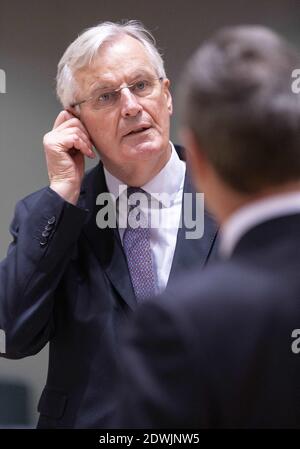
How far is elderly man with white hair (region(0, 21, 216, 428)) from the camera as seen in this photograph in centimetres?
149

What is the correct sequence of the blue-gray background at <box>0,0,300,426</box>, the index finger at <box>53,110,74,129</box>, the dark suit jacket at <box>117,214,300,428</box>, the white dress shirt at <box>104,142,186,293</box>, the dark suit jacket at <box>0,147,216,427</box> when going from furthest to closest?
the blue-gray background at <box>0,0,300,426</box>
the index finger at <box>53,110,74,129</box>
the white dress shirt at <box>104,142,186,293</box>
the dark suit jacket at <box>0,147,216,427</box>
the dark suit jacket at <box>117,214,300,428</box>

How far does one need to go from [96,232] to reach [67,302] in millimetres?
163

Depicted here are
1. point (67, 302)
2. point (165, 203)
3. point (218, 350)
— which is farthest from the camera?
point (165, 203)

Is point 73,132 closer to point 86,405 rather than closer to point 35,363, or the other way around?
point 86,405

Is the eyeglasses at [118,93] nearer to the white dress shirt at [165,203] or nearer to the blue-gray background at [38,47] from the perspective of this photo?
the white dress shirt at [165,203]

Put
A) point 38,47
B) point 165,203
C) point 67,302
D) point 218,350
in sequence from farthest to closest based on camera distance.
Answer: point 38,47, point 165,203, point 67,302, point 218,350

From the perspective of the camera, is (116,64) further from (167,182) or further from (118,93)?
(167,182)

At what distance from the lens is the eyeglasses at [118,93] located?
1640 millimetres

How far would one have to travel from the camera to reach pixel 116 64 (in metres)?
1.62

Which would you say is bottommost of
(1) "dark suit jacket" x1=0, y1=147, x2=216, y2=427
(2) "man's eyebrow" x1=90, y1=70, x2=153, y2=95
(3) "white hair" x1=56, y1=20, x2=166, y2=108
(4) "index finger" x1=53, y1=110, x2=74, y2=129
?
(1) "dark suit jacket" x1=0, y1=147, x2=216, y2=427

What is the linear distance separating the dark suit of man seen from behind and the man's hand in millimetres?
812

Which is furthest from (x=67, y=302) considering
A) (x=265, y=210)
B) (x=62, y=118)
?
(x=265, y=210)

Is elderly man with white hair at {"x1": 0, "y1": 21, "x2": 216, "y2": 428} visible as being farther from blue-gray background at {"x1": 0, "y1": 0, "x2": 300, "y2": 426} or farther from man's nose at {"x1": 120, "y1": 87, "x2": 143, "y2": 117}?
blue-gray background at {"x1": 0, "y1": 0, "x2": 300, "y2": 426}

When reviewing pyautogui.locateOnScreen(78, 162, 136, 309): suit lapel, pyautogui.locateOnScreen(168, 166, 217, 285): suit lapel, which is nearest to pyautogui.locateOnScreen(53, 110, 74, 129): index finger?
pyautogui.locateOnScreen(78, 162, 136, 309): suit lapel
